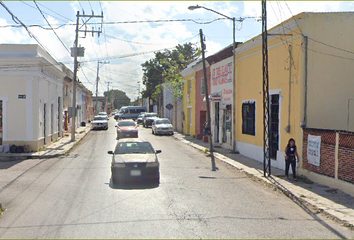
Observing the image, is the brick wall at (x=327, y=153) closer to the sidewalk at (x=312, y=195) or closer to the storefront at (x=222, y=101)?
the sidewalk at (x=312, y=195)

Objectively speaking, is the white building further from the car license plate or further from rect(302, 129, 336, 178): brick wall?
rect(302, 129, 336, 178): brick wall

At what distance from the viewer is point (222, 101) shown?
2417 centimetres

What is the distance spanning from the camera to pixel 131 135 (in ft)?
94.4

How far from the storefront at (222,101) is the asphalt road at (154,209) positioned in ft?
29.4

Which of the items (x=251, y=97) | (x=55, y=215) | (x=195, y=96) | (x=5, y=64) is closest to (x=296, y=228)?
(x=55, y=215)

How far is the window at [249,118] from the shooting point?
61.6ft

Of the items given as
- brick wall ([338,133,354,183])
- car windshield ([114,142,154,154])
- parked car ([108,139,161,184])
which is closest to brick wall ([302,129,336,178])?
brick wall ([338,133,354,183])

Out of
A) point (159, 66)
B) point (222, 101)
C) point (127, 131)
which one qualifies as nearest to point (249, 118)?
point (222, 101)

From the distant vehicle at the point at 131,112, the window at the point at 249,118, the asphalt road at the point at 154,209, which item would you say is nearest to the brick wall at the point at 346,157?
the asphalt road at the point at 154,209

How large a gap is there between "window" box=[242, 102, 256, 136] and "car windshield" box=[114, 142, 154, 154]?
7.39m

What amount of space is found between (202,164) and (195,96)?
618 inches

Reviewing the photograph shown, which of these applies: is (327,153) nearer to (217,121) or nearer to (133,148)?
(133,148)

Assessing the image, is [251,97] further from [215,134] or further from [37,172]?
[37,172]

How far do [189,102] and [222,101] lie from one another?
11.1 m
